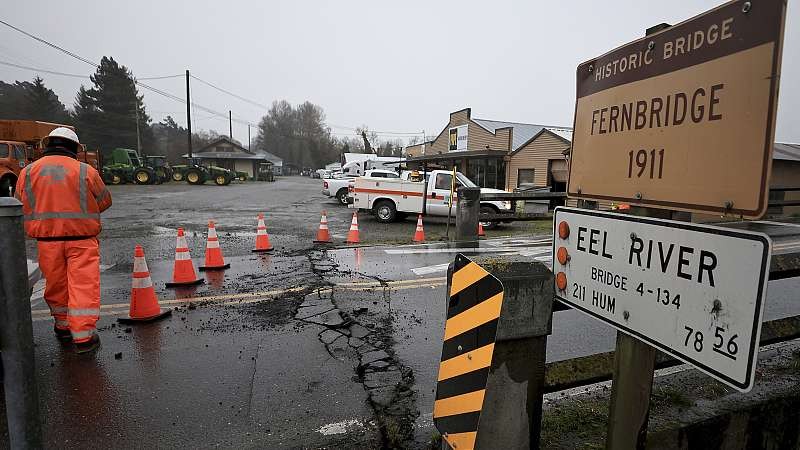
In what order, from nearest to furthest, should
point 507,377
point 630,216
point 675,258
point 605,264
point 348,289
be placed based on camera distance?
point 675,258 < point 630,216 < point 605,264 < point 507,377 < point 348,289

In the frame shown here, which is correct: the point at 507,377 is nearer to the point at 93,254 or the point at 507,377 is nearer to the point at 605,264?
the point at 605,264

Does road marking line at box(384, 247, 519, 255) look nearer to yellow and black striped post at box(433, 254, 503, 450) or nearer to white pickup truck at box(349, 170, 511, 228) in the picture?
white pickup truck at box(349, 170, 511, 228)

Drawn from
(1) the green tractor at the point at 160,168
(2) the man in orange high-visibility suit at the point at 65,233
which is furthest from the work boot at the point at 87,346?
(1) the green tractor at the point at 160,168

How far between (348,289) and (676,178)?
5056 mm

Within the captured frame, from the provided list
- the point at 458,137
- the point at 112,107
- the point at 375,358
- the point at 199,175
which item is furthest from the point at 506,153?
the point at 112,107

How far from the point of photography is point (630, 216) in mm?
1576

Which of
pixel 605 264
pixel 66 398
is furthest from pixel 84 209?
pixel 605 264

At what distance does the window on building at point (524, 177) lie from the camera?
25.8 meters

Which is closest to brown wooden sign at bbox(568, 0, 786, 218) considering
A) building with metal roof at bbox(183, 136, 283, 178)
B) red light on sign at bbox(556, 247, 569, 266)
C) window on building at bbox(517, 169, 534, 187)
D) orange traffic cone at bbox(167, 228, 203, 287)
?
red light on sign at bbox(556, 247, 569, 266)

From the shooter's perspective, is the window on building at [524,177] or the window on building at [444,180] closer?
the window on building at [444,180]

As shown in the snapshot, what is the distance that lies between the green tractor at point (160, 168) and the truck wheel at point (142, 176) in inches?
32.3

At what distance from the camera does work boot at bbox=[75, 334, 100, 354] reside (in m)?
4.03

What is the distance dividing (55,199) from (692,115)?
201 inches

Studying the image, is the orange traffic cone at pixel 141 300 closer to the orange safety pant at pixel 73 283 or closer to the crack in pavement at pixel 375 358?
the orange safety pant at pixel 73 283
